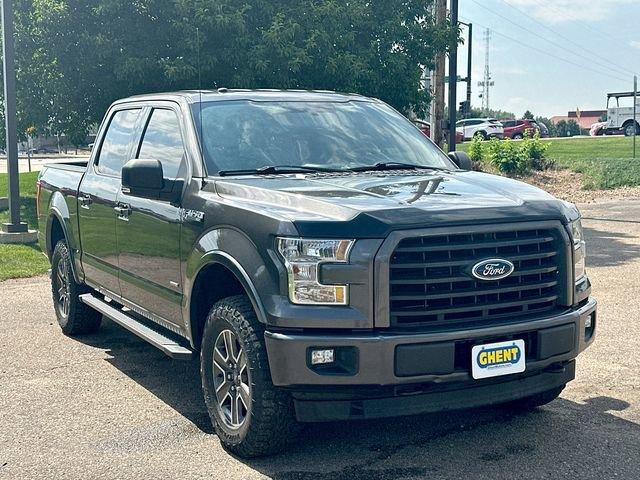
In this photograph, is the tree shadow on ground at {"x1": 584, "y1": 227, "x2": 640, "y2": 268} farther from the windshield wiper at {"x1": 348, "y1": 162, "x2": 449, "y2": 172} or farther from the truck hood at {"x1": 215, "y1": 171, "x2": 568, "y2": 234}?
the truck hood at {"x1": 215, "y1": 171, "x2": 568, "y2": 234}

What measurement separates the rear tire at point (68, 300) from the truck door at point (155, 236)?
1.42 meters

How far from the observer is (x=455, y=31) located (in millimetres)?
16250

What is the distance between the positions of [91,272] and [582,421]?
3.73 metres

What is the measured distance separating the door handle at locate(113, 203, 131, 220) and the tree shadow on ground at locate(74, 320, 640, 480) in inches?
47.6

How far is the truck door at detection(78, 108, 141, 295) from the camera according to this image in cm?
630

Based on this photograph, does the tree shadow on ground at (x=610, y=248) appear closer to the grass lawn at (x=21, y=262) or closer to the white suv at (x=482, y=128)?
the grass lawn at (x=21, y=262)

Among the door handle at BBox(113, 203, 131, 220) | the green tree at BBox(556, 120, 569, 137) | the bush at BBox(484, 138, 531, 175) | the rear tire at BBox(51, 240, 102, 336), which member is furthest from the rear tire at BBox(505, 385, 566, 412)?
the green tree at BBox(556, 120, 569, 137)

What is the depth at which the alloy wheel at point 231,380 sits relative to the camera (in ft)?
14.9

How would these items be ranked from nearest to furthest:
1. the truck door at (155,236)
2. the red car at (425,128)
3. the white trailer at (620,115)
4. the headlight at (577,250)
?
the headlight at (577,250)
the truck door at (155,236)
the red car at (425,128)
the white trailer at (620,115)

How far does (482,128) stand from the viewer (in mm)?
52031

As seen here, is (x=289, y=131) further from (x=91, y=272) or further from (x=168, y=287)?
(x=91, y=272)

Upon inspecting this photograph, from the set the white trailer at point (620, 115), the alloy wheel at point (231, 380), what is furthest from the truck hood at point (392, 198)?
the white trailer at point (620, 115)

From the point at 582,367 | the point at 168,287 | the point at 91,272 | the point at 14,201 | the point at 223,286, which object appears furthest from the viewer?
the point at 14,201

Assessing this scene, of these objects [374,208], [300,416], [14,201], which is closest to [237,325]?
[300,416]
